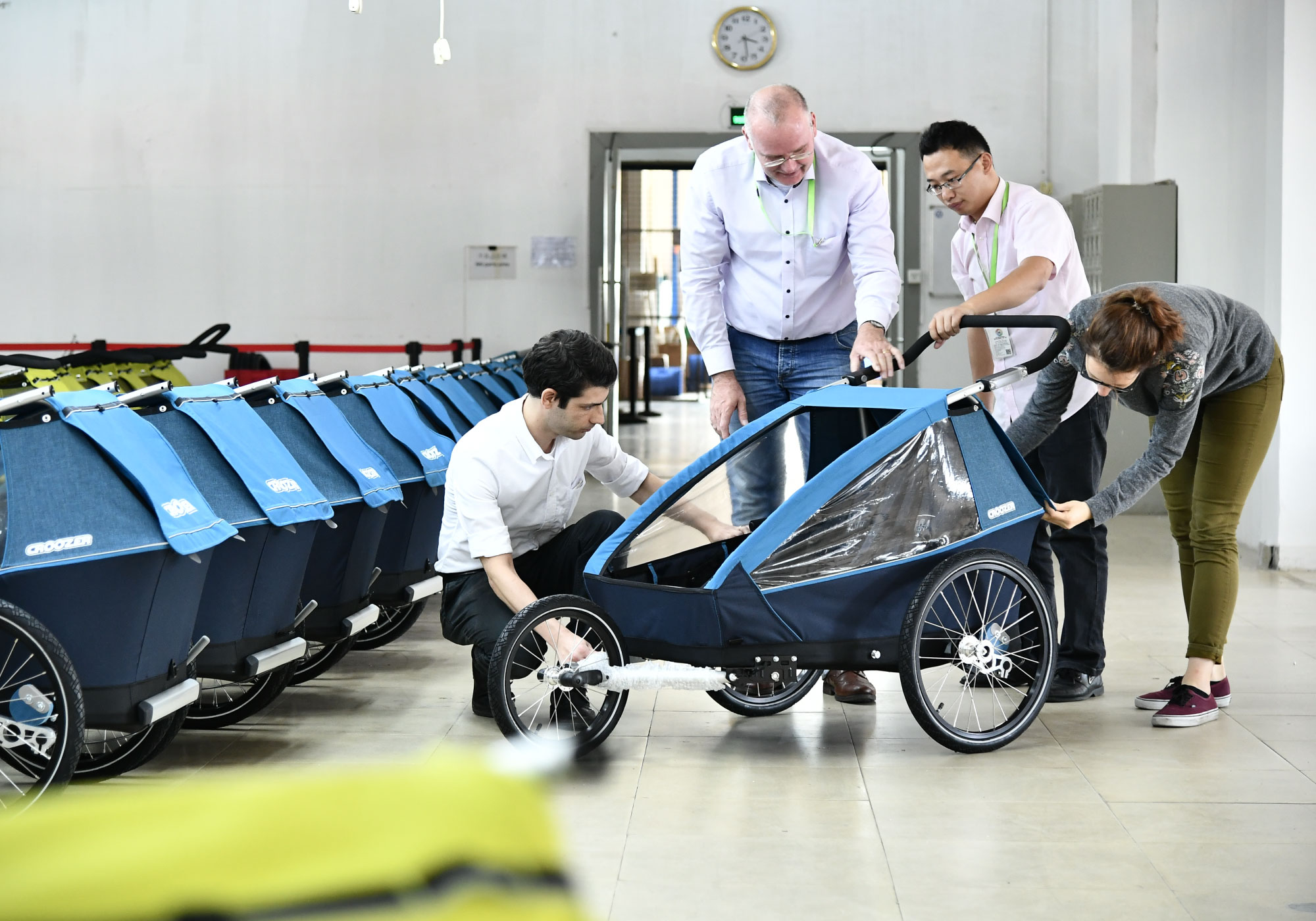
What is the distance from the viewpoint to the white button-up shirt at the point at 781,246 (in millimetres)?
3242

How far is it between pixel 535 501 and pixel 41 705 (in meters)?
1.13

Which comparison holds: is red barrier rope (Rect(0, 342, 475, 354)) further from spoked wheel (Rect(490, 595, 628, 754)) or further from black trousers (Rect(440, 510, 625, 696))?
spoked wheel (Rect(490, 595, 628, 754))

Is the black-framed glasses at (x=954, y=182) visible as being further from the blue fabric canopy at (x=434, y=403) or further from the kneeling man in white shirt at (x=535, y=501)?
the blue fabric canopy at (x=434, y=403)

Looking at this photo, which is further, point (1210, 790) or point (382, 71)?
point (382, 71)

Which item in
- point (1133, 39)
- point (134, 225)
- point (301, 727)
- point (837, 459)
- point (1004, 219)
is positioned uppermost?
point (1133, 39)

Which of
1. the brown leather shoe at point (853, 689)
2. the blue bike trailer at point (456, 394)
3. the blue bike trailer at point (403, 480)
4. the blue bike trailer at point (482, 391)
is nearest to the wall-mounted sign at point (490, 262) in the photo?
the blue bike trailer at point (482, 391)

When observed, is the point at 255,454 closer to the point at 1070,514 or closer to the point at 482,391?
the point at 1070,514

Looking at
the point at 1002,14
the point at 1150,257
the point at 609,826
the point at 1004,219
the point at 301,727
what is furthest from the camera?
the point at 1002,14

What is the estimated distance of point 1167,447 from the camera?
2.71 meters

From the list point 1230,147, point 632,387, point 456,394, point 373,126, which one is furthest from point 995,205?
point 632,387

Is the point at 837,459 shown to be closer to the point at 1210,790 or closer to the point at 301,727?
the point at 1210,790

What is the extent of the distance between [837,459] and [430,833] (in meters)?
2.13

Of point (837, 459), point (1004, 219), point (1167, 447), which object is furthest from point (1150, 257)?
point (837, 459)

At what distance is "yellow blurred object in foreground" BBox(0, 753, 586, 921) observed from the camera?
44cm
